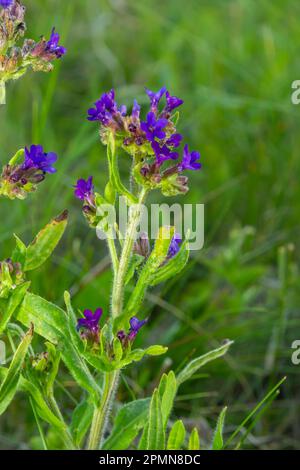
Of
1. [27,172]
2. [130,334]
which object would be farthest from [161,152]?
[130,334]

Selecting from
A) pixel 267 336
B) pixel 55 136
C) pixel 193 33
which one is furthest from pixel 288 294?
pixel 193 33

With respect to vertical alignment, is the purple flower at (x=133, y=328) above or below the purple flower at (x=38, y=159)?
below

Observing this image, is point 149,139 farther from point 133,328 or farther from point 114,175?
point 133,328

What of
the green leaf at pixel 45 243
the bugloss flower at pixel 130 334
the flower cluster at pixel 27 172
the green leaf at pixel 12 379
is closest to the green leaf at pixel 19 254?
the green leaf at pixel 45 243

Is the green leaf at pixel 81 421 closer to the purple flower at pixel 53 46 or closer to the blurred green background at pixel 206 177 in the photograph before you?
the blurred green background at pixel 206 177

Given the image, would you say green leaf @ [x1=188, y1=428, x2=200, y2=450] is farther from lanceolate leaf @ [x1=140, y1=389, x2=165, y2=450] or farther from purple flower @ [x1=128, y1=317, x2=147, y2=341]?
purple flower @ [x1=128, y1=317, x2=147, y2=341]

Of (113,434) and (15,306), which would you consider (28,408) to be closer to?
(113,434)
